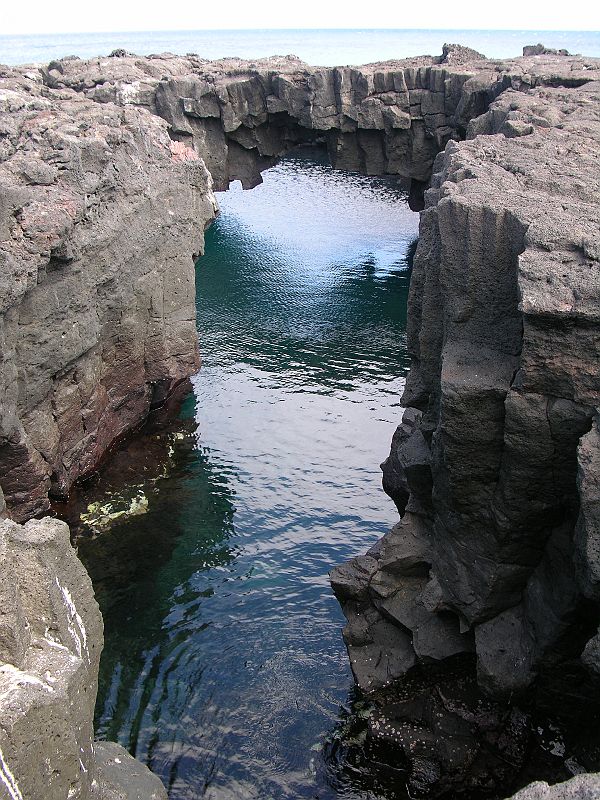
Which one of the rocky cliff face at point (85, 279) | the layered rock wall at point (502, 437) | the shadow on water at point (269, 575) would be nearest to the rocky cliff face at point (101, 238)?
the rocky cliff face at point (85, 279)

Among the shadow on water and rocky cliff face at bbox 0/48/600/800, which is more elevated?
rocky cliff face at bbox 0/48/600/800

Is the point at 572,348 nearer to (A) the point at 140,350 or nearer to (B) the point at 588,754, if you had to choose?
(B) the point at 588,754

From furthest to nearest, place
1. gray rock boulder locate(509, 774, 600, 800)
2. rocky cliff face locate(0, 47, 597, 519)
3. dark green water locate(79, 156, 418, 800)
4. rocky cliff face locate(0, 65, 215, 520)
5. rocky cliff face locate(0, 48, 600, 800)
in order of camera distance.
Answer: rocky cliff face locate(0, 47, 597, 519) → rocky cliff face locate(0, 65, 215, 520) → dark green water locate(79, 156, 418, 800) → rocky cliff face locate(0, 48, 600, 800) → gray rock boulder locate(509, 774, 600, 800)

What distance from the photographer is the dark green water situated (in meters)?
10.3

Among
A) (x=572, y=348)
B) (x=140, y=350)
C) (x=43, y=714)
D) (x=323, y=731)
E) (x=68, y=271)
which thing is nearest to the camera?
(x=43, y=714)

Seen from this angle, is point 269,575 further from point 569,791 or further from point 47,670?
point 569,791

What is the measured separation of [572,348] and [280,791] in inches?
227

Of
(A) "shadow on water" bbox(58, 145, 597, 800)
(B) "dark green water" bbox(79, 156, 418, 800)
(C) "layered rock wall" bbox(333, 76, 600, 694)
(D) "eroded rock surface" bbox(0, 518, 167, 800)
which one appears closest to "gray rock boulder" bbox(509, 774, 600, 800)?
(C) "layered rock wall" bbox(333, 76, 600, 694)

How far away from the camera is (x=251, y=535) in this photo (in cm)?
1447

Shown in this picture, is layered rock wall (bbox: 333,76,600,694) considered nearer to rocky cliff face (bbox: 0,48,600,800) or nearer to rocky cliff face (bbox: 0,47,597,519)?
rocky cliff face (bbox: 0,48,600,800)

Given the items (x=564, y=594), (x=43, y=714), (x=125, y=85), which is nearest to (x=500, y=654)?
(x=564, y=594)

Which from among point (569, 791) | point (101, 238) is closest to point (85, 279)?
point (101, 238)

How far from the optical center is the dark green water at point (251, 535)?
10.3 m

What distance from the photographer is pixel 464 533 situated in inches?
363
